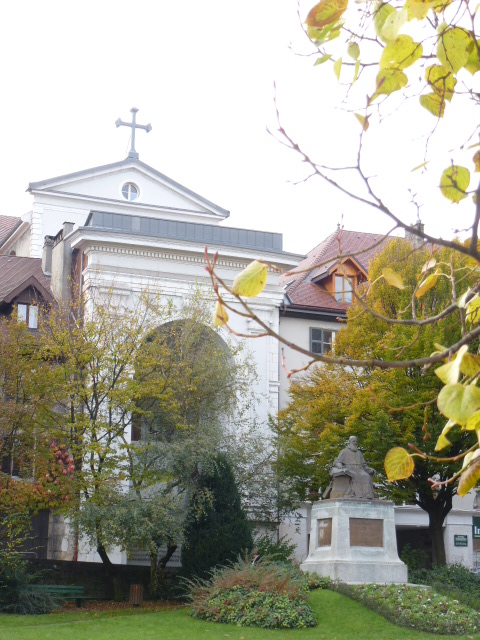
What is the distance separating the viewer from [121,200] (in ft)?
138

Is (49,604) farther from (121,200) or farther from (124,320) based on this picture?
(121,200)

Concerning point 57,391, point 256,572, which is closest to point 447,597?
point 256,572

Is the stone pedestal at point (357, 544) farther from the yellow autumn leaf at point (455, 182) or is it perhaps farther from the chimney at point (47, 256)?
the yellow autumn leaf at point (455, 182)

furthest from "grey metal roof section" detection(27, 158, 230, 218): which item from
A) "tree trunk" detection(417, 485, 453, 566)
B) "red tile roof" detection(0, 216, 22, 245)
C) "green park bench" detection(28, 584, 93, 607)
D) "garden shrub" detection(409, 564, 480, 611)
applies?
"garden shrub" detection(409, 564, 480, 611)

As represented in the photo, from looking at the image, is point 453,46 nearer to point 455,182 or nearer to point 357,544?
point 455,182

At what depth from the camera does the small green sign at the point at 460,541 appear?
124 ft

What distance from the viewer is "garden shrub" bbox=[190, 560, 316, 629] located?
2031cm

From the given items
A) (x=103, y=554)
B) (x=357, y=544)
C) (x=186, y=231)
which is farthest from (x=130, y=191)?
(x=357, y=544)

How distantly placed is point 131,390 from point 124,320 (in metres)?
2.69

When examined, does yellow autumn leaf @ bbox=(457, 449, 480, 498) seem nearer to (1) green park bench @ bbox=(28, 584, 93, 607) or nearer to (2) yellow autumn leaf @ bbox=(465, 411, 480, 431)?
(2) yellow autumn leaf @ bbox=(465, 411, 480, 431)

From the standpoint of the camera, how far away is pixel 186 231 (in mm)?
36344

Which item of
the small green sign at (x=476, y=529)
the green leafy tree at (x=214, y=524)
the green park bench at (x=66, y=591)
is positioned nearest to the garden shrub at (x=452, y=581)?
the green leafy tree at (x=214, y=524)

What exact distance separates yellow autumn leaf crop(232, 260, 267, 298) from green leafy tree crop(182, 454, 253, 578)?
73.5 ft

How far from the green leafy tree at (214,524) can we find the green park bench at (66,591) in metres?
2.83
